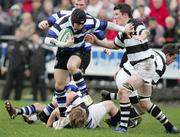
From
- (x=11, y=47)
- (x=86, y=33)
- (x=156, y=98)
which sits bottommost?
(x=156, y=98)

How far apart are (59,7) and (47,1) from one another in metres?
0.50

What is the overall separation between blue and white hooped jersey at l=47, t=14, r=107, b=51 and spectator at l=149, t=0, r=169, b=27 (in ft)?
26.1

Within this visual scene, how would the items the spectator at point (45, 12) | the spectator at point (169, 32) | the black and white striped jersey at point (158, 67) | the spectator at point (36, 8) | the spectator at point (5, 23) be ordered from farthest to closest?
the spectator at point (5, 23) → the spectator at point (36, 8) → the spectator at point (45, 12) → the spectator at point (169, 32) → the black and white striped jersey at point (158, 67)

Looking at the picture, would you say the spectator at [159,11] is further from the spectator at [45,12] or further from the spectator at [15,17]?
the spectator at [15,17]

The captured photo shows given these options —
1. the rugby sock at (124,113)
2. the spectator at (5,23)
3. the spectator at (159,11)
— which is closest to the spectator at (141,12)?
the spectator at (159,11)

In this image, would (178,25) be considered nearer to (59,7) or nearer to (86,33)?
(59,7)

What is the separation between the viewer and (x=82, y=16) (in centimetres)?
1374

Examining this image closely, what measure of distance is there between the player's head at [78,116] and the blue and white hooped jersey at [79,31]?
5.08 feet

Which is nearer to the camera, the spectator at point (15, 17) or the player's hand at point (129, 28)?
the player's hand at point (129, 28)

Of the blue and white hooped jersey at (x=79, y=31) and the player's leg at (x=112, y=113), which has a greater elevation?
the blue and white hooped jersey at (x=79, y=31)

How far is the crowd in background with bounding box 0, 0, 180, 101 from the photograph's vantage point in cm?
2225

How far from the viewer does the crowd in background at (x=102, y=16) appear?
73.0 ft

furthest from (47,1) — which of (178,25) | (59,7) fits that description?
(178,25)

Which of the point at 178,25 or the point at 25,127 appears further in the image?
the point at 178,25
